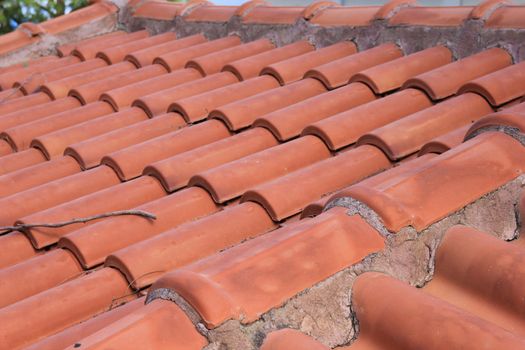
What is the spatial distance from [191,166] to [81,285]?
836mm

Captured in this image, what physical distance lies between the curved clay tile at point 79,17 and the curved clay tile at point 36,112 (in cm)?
156

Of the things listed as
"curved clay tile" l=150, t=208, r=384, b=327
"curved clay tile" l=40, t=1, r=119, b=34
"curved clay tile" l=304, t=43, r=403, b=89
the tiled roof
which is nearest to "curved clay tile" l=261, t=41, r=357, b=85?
the tiled roof

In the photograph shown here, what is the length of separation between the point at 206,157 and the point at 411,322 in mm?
1586

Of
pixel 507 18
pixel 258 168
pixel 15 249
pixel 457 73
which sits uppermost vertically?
pixel 507 18

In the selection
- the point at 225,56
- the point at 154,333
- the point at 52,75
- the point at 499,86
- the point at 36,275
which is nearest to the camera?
the point at 154,333

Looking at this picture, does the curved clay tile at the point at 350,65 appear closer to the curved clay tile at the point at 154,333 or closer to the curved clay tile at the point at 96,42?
the curved clay tile at the point at 96,42

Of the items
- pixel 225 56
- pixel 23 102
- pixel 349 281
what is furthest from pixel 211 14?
pixel 349 281

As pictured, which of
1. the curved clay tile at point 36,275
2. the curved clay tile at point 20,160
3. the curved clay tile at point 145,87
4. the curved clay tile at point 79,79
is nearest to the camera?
the curved clay tile at point 36,275

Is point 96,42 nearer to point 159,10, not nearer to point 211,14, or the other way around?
point 159,10

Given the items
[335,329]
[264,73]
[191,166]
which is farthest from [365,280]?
[264,73]

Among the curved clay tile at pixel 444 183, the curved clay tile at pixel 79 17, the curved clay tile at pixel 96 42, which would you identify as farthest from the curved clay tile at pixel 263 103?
the curved clay tile at pixel 79 17

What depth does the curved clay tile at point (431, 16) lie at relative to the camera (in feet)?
11.9

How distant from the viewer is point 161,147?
3.15 meters

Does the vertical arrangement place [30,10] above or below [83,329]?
above
